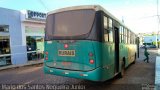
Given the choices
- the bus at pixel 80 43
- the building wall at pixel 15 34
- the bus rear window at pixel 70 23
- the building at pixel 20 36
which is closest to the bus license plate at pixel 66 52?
the bus at pixel 80 43

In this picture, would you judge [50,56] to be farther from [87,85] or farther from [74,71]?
[87,85]

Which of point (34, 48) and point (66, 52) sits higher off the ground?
point (66, 52)

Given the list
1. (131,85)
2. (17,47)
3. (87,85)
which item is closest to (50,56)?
(87,85)

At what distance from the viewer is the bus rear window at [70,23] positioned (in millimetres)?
5984

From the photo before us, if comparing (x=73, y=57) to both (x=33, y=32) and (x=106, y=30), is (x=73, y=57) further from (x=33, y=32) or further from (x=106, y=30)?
(x=33, y=32)

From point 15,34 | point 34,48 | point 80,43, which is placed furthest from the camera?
point 34,48

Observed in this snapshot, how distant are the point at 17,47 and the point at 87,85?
32.8 feet

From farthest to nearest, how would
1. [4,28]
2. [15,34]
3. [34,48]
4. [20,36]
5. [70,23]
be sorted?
[34,48] < [20,36] < [15,34] < [4,28] < [70,23]

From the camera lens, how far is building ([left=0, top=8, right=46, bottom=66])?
14473 millimetres

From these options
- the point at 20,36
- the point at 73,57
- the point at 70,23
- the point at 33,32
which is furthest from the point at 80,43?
the point at 33,32

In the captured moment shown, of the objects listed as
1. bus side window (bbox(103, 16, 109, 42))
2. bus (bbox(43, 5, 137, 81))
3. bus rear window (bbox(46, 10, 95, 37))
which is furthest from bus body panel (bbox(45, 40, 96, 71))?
bus side window (bbox(103, 16, 109, 42))

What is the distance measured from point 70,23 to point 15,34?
1048 centimetres

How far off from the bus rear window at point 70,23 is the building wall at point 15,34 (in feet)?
29.7

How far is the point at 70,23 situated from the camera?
6.34m
